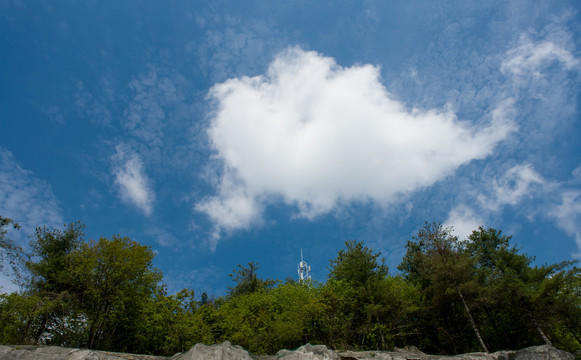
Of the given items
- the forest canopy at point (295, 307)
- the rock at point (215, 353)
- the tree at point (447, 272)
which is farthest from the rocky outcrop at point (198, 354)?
the tree at point (447, 272)

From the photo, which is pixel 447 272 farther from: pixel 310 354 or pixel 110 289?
pixel 110 289

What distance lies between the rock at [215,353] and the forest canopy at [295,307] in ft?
21.5

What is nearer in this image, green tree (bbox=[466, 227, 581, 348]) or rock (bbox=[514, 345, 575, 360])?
rock (bbox=[514, 345, 575, 360])

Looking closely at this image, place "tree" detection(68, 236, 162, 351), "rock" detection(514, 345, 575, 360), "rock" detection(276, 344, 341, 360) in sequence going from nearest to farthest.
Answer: "rock" detection(276, 344, 341, 360), "rock" detection(514, 345, 575, 360), "tree" detection(68, 236, 162, 351)

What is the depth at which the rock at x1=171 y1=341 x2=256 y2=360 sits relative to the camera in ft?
46.5

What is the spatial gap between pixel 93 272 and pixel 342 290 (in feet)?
70.9

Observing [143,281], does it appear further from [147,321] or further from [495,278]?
[495,278]

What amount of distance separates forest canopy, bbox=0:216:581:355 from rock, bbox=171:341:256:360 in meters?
6.57

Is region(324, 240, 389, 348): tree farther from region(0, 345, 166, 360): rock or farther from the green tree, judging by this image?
region(0, 345, 166, 360): rock

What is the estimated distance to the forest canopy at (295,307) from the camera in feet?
74.5

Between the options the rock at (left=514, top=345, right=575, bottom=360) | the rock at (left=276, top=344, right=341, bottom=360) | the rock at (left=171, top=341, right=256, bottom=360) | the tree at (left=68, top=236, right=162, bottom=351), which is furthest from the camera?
the tree at (left=68, top=236, right=162, bottom=351)

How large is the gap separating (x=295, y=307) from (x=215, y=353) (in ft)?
38.7

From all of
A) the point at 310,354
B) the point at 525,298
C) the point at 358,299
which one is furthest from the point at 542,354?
the point at 310,354

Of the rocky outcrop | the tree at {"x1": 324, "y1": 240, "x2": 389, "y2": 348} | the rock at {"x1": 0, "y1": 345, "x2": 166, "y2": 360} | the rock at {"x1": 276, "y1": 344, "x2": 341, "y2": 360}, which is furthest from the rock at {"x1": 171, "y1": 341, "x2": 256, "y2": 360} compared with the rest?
the tree at {"x1": 324, "y1": 240, "x2": 389, "y2": 348}
